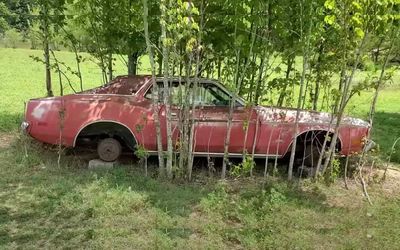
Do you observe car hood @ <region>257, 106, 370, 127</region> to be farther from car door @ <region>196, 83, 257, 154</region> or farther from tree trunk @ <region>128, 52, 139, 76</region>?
tree trunk @ <region>128, 52, 139, 76</region>

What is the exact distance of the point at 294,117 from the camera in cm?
707

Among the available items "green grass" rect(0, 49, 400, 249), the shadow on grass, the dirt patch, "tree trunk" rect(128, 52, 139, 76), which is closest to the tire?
"green grass" rect(0, 49, 400, 249)

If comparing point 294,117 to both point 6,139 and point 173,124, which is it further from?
point 6,139

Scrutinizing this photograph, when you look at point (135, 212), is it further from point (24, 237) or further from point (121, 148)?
point (121, 148)

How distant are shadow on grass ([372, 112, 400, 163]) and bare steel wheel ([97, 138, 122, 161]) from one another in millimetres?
4768

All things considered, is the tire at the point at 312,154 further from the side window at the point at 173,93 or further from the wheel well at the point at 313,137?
the side window at the point at 173,93

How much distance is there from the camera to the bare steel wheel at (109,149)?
6.92 m

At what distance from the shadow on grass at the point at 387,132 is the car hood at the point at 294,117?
185 cm

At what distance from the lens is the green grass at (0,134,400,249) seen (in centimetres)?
475

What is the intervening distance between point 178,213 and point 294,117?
102 inches

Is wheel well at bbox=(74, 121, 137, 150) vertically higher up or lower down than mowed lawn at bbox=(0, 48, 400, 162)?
higher up

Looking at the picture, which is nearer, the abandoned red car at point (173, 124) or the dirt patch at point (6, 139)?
the abandoned red car at point (173, 124)

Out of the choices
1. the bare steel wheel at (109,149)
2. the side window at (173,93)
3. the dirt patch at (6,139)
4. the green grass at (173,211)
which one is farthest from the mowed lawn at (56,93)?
the green grass at (173,211)

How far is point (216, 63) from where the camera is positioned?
8273 millimetres
